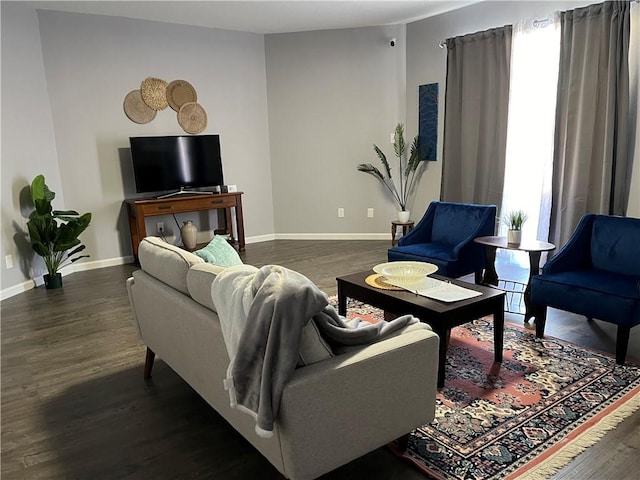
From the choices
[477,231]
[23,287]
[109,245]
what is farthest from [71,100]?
[477,231]

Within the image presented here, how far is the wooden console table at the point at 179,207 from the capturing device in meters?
5.19

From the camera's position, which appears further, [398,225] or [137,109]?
[398,225]

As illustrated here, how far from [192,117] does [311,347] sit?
→ 4.80 meters

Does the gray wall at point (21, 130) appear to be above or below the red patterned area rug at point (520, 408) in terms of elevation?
above

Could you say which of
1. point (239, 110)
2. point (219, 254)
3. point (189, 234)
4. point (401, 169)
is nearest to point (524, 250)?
point (219, 254)

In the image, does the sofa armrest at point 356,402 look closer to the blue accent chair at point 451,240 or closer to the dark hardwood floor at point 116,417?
the dark hardwood floor at point 116,417

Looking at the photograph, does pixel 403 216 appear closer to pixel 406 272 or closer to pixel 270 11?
pixel 270 11

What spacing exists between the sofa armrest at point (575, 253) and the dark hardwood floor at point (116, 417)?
0.42 metres

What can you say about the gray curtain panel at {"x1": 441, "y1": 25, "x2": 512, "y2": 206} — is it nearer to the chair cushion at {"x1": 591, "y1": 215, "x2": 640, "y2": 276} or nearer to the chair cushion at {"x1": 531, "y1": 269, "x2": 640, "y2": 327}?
the chair cushion at {"x1": 591, "y1": 215, "x2": 640, "y2": 276}

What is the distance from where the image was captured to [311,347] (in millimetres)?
1585

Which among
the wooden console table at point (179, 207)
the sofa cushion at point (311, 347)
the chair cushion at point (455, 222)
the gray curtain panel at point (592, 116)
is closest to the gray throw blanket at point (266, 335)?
the sofa cushion at point (311, 347)

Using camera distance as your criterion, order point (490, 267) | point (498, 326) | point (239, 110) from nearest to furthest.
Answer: point (498, 326) < point (490, 267) < point (239, 110)

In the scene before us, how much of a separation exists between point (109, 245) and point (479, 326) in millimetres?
4133

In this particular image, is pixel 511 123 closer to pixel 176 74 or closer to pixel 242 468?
pixel 176 74
